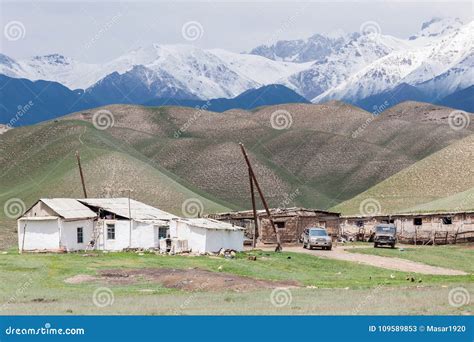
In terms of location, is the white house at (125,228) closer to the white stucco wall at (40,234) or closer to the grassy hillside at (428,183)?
the white stucco wall at (40,234)

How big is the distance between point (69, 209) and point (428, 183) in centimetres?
8824

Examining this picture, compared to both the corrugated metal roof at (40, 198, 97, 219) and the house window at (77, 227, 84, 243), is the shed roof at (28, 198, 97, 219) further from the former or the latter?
the house window at (77, 227, 84, 243)

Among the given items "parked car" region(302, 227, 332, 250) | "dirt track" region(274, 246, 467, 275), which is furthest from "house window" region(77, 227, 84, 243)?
"parked car" region(302, 227, 332, 250)

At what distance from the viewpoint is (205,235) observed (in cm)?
6462

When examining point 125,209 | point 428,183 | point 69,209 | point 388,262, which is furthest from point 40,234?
point 428,183

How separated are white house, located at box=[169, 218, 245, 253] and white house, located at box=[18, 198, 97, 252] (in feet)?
22.5

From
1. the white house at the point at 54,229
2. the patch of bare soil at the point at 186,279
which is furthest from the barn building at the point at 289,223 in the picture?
the patch of bare soil at the point at 186,279

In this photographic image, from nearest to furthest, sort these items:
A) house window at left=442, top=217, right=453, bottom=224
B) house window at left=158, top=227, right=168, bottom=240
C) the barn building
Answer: house window at left=158, top=227, right=168, bottom=240 < the barn building < house window at left=442, top=217, right=453, bottom=224

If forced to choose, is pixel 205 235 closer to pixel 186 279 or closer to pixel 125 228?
pixel 125 228

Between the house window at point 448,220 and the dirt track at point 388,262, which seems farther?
the house window at point 448,220

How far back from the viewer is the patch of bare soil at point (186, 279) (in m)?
43.1

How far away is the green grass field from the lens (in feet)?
110

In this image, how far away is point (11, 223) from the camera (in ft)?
390
